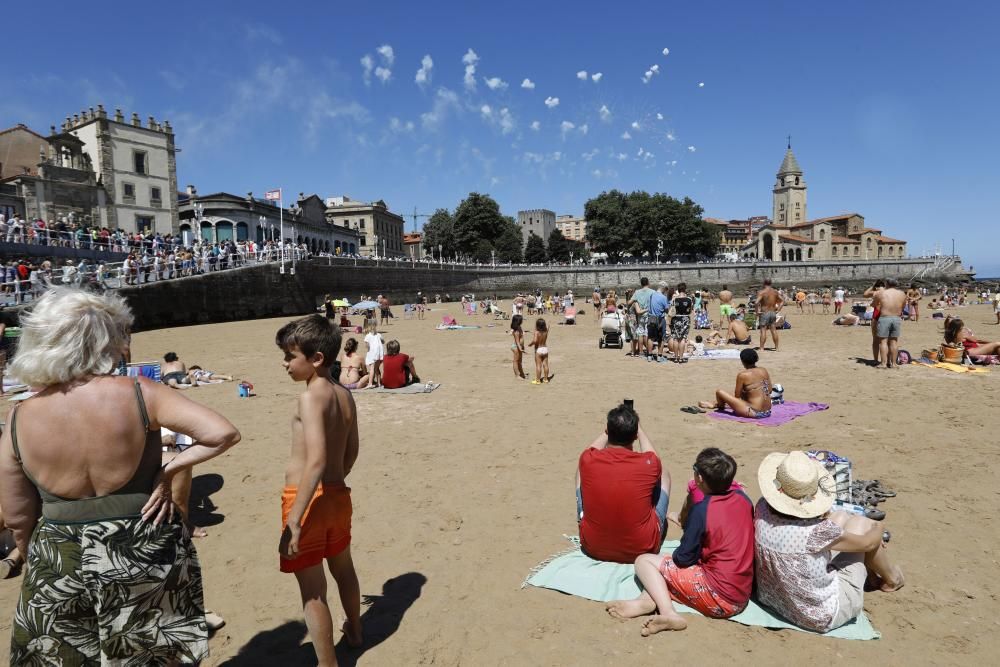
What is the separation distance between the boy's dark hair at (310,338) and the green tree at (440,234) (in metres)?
73.2

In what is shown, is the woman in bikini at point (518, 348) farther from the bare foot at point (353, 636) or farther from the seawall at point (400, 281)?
the seawall at point (400, 281)

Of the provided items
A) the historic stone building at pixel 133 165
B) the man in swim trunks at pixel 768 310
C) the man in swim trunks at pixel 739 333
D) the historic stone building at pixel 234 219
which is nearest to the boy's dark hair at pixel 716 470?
the man in swim trunks at pixel 768 310

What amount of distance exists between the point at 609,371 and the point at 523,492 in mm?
6667

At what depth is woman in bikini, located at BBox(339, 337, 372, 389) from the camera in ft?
33.0

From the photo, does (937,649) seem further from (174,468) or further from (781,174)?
(781,174)

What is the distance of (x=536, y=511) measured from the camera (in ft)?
15.7

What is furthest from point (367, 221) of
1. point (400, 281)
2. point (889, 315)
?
point (889, 315)

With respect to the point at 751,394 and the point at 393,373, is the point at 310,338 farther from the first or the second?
the point at 393,373

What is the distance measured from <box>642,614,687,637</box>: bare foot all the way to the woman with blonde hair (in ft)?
7.93

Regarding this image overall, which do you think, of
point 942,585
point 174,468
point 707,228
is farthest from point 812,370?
point 707,228

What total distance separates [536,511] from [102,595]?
11.1 ft

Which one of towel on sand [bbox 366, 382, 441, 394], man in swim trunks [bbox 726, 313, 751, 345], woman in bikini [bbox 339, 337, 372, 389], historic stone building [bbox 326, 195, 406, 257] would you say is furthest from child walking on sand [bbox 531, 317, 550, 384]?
historic stone building [bbox 326, 195, 406, 257]

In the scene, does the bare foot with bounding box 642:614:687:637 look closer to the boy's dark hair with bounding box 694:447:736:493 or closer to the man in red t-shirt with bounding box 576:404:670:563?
the man in red t-shirt with bounding box 576:404:670:563

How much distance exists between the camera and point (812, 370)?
10953 mm
